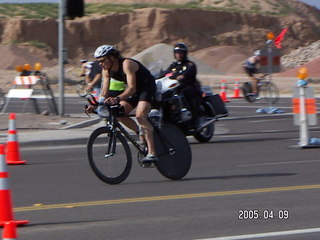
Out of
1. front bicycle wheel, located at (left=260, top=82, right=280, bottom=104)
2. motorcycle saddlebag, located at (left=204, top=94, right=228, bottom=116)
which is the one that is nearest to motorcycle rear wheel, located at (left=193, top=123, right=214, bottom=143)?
motorcycle saddlebag, located at (left=204, top=94, right=228, bottom=116)

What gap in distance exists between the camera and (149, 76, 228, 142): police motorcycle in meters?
15.1

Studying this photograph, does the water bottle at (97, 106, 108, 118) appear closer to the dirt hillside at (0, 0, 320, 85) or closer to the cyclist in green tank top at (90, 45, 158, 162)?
the cyclist in green tank top at (90, 45, 158, 162)

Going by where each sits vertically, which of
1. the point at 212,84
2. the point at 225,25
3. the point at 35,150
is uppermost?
the point at 225,25

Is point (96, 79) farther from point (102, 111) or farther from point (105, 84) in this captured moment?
point (102, 111)

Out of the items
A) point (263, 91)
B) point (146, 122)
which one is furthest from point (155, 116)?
point (263, 91)

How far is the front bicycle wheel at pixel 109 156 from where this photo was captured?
10602 millimetres

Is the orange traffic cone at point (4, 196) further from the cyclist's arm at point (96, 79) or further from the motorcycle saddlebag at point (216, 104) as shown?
the cyclist's arm at point (96, 79)

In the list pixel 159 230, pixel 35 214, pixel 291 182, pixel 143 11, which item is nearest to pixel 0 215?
pixel 35 214

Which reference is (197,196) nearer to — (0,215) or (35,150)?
(0,215)

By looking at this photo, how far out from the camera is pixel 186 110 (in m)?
15.7

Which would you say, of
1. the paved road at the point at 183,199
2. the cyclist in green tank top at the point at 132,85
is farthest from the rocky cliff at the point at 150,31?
the cyclist in green tank top at the point at 132,85

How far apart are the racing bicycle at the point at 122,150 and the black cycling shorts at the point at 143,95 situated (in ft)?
0.74

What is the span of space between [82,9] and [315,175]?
1084 cm

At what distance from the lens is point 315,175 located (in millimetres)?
11625
